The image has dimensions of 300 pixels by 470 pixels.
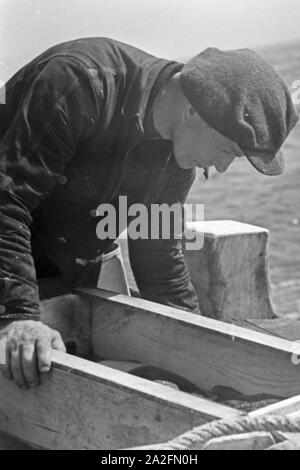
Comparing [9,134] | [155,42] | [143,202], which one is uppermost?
[9,134]

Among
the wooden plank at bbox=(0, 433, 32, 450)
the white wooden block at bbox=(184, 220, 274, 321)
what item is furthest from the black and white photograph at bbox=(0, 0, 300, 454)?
the white wooden block at bbox=(184, 220, 274, 321)

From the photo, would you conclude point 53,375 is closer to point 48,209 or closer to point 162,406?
point 162,406

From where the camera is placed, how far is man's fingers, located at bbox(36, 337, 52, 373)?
8.48 feet

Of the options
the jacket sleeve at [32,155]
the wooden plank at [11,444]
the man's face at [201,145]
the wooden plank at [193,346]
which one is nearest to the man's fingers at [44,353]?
the jacket sleeve at [32,155]

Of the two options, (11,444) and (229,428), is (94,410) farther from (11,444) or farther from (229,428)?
(229,428)

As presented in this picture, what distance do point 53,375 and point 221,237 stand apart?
1.59 m

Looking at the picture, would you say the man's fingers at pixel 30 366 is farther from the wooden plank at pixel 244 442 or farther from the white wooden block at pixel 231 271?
the white wooden block at pixel 231 271

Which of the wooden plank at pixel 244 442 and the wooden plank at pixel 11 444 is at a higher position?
the wooden plank at pixel 244 442

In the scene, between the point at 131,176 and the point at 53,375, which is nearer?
the point at 53,375

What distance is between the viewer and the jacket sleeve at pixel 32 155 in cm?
278

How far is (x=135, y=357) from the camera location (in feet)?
10.5
